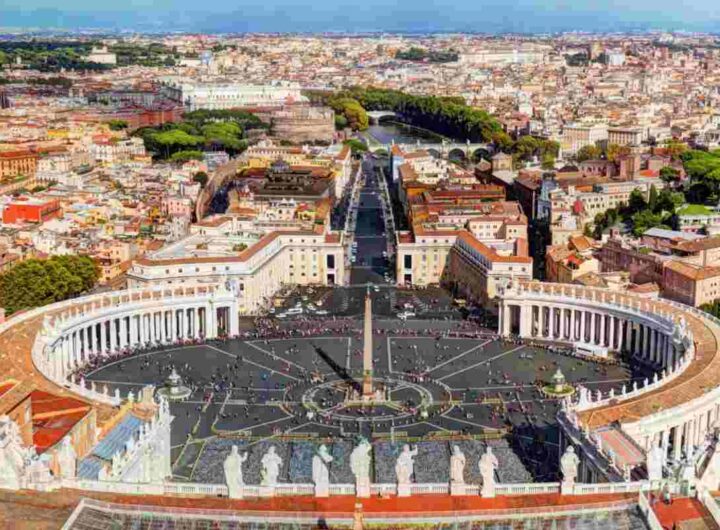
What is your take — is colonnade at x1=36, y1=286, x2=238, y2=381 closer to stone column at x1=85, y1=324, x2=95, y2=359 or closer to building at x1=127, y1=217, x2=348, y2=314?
stone column at x1=85, y1=324, x2=95, y2=359

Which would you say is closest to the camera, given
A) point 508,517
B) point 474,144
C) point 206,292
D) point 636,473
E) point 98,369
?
point 508,517

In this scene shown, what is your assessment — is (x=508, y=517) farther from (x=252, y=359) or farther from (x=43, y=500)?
(x=252, y=359)

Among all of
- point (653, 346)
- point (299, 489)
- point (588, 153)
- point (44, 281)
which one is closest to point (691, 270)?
point (653, 346)

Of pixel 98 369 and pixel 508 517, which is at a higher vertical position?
pixel 508 517

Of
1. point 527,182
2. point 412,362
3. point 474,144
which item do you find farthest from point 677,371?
point 474,144

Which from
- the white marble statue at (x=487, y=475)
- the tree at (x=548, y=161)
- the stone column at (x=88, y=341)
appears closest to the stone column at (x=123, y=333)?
the stone column at (x=88, y=341)

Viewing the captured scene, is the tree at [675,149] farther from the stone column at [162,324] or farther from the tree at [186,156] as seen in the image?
the stone column at [162,324]
